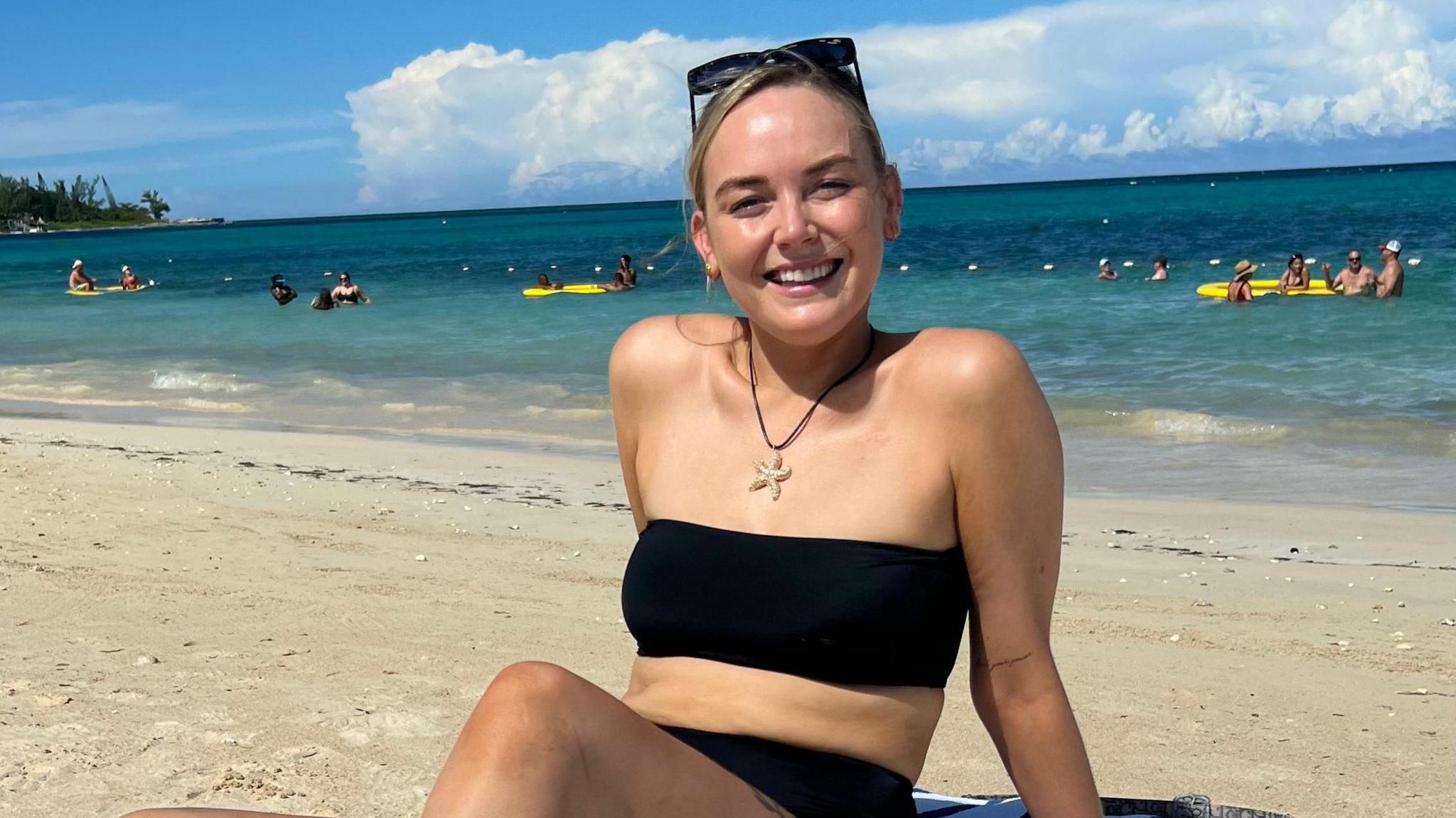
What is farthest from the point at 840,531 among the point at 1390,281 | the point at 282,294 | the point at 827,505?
the point at 282,294

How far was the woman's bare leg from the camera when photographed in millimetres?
1583

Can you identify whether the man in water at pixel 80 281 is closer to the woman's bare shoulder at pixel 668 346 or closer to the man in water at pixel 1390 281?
the man in water at pixel 1390 281

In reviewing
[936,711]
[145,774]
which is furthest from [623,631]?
[936,711]

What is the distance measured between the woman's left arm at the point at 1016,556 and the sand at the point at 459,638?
1.58 m

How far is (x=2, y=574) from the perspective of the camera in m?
5.40

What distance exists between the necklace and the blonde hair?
30cm

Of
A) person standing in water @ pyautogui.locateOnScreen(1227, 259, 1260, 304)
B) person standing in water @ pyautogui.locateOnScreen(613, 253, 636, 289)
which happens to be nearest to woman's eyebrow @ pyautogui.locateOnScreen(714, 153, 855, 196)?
person standing in water @ pyautogui.locateOnScreen(1227, 259, 1260, 304)

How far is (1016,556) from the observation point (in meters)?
2.01

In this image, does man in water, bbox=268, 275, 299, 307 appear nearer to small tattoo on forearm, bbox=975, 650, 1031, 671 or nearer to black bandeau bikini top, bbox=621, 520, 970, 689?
black bandeau bikini top, bbox=621, 520, 970, 689

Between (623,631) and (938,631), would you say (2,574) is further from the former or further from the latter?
(938,631)

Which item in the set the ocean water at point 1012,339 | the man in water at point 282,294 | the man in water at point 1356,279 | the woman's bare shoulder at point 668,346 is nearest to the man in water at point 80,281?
the ocean water at point 1012,339

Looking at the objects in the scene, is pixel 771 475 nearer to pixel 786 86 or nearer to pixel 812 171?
pixel 812 171

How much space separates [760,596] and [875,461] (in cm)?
27

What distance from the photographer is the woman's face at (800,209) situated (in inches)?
82.1
